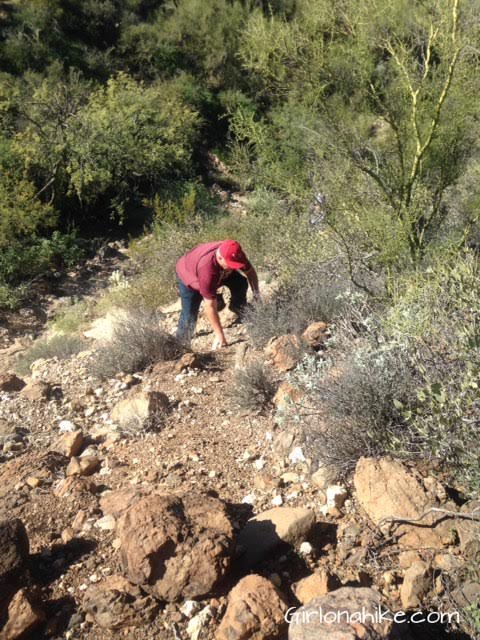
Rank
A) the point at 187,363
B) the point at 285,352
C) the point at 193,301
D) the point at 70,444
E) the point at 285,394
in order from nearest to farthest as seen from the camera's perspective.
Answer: the point at 285,394 → the point at 70,444 → the point at 285,352 → the point at 187,363 → the point at 193,301

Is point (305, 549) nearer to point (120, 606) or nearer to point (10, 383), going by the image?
point (120, 606)

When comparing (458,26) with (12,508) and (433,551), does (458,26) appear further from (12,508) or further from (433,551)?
(12,508)

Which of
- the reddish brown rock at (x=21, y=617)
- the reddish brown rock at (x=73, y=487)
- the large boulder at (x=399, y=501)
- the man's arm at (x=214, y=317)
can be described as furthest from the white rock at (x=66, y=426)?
the large boulder at (x=399, y=501)

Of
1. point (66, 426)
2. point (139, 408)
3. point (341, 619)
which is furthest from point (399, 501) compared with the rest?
point (66, 426)

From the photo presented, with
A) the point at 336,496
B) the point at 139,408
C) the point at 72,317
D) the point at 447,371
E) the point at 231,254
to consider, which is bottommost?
the point at 72,317

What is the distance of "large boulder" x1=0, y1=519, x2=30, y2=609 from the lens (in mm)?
2365

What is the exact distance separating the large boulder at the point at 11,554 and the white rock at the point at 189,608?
28.2 inches

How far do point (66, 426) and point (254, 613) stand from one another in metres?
2.49

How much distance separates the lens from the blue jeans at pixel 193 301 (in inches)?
213

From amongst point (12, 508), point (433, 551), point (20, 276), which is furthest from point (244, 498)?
point (20, 276)

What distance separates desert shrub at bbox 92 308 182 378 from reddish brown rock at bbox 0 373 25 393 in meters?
0.75

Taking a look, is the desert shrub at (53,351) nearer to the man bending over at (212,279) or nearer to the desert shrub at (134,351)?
the desert shrub at (134,351)

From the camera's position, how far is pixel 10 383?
202 inches

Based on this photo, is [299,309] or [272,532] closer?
[272,532]
